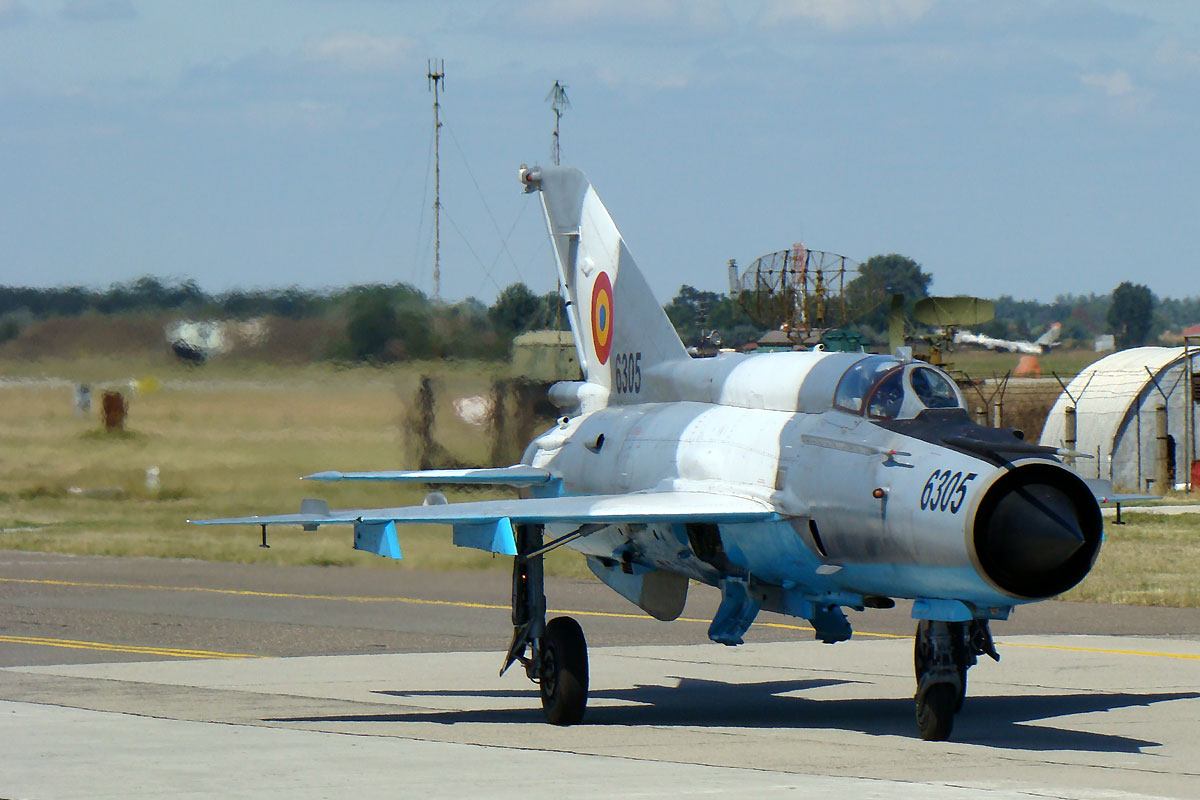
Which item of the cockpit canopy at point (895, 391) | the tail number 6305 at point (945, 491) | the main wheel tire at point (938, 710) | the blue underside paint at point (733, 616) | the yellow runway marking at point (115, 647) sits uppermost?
the cockpit canopy at point (895, 391)

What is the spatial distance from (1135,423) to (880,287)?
386 inches

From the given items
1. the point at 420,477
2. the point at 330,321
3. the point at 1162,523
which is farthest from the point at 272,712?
the point at 1162,523

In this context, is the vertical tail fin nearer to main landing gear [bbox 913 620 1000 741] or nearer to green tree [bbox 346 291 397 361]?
main landing gear [bbox 913 620 1000 741]

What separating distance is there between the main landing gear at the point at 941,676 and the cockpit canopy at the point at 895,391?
1617mm

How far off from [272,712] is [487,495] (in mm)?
12989

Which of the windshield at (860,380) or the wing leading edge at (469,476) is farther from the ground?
the windshield at (860,380)

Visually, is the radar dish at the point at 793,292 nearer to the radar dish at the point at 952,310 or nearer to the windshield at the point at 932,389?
the radar dish at the point at 952,310

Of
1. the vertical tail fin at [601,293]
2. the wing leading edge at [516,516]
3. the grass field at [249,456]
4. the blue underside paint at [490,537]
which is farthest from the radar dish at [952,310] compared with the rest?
the blue underside paint at [490,537]

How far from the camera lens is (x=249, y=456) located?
27281 mm

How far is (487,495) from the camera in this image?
1070 inches

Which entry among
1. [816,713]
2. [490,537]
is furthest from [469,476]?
[816,713]

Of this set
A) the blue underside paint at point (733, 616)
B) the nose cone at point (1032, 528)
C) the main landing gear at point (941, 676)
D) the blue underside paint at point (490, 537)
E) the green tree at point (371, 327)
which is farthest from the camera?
the green tree at point (371, 327)

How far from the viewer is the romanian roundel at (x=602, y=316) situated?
17.5 meters

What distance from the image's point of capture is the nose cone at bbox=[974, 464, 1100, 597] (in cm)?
1130
